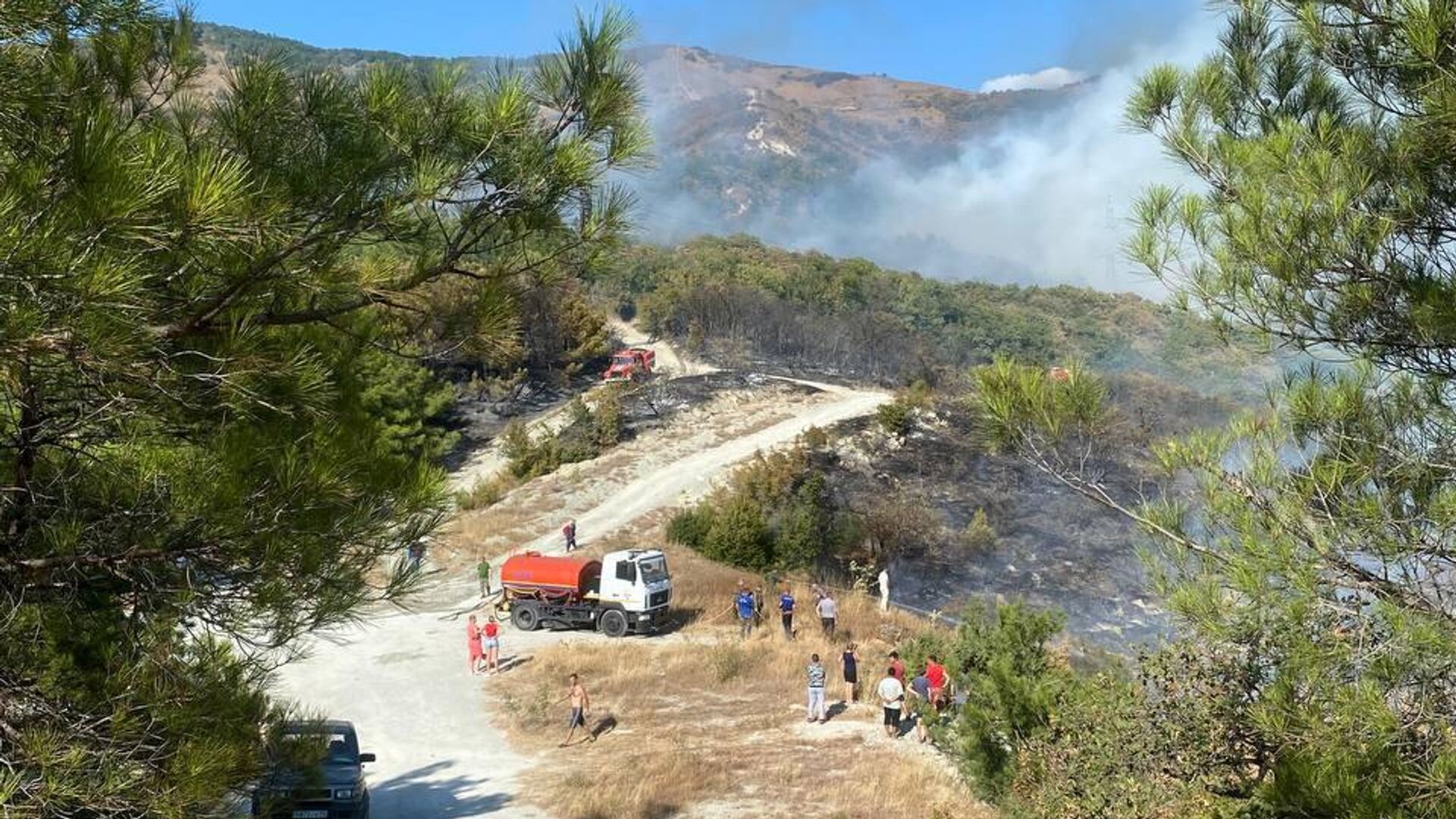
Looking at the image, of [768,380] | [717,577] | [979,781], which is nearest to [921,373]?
[768,380]

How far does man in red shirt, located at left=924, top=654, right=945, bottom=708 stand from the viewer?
15.3 meters

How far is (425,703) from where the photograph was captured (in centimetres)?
1902

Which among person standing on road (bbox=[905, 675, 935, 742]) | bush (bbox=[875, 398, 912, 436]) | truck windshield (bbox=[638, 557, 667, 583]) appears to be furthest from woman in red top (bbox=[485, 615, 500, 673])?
bush (bbox=[875, 398, 912, 436])

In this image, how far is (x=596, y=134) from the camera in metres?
5.39

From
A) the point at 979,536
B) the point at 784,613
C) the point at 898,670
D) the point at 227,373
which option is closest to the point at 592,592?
the point at 784,613

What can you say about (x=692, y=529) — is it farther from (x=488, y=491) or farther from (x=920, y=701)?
(x=920, y=701)

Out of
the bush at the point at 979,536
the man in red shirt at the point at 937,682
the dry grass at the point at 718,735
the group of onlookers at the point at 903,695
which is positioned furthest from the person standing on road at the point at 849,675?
the bush at the point at 979,536

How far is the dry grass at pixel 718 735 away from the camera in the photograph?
13086 millimetres

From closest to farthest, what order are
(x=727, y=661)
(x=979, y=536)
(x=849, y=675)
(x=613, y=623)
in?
(x=849, y=675), (x=727, y=661), (x=613, y=623), (x=979, y=536)

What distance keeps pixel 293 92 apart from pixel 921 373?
49.9 meters

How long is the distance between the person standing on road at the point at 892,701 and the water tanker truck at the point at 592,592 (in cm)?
781

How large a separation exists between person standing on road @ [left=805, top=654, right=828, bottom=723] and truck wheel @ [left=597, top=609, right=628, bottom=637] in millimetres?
6481

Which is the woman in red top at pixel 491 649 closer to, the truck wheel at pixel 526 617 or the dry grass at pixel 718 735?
the dry grass at pixel 718 735

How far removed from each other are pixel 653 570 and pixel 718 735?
7011mm
